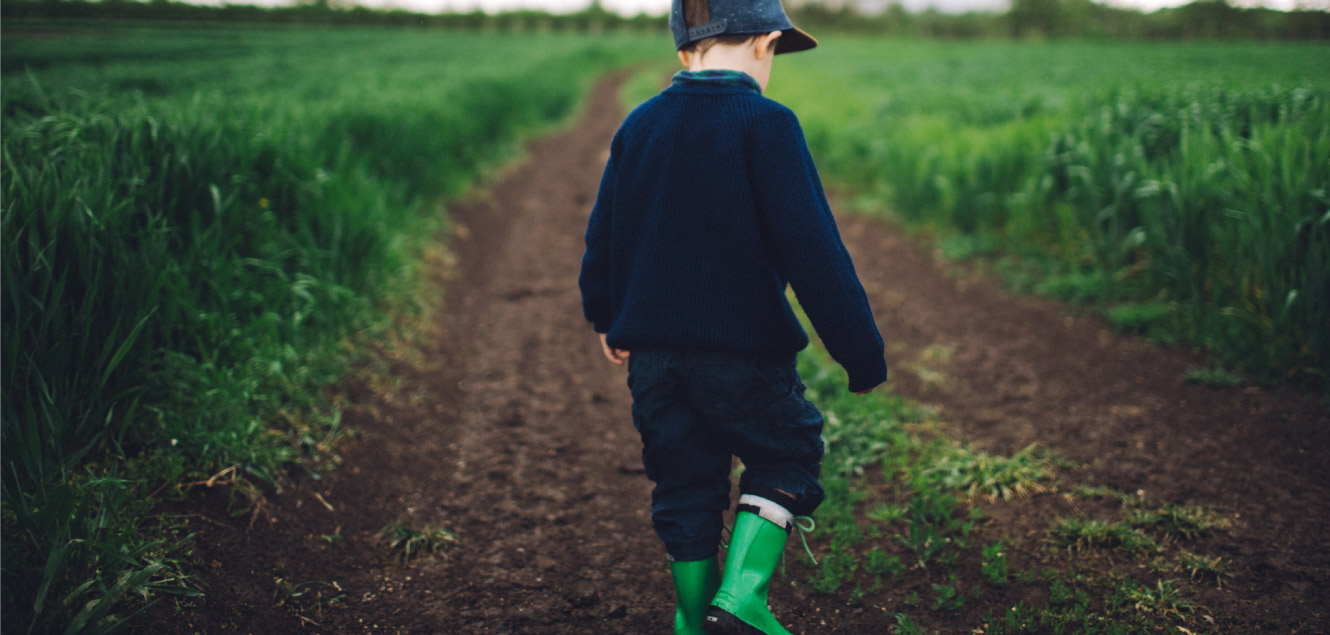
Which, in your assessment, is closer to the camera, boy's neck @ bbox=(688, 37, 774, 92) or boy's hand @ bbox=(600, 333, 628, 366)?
boy's neck @ bbox=(688, 37, 774, 92)

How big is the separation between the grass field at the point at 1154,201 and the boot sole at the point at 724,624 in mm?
2946

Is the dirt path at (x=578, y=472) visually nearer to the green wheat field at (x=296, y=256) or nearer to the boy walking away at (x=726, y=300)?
the green wheat field at (x=296, y=256)

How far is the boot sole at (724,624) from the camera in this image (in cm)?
148

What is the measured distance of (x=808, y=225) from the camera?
143cm

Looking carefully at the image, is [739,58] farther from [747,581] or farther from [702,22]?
[747,581]

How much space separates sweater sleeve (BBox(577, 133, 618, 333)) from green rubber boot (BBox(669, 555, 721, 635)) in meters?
0.67

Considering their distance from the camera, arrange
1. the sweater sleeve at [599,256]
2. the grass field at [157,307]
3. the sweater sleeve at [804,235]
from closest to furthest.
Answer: the sweater sleeve at [804,235] → the sweater sleeve at [599,256] → the grass field at [157,307]

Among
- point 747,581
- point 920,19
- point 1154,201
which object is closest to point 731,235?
point 747,581

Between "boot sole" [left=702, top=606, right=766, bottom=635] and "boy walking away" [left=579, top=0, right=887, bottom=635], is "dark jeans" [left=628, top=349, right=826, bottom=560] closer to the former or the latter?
"boy walking away" [left=579, top=0, right=887, bottom=635]

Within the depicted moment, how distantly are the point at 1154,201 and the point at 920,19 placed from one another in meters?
73.1

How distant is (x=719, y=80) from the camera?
1491 millimetres

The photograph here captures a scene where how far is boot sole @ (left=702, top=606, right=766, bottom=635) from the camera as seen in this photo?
148cm

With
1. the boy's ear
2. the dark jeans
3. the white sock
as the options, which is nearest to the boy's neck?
the boy's ear

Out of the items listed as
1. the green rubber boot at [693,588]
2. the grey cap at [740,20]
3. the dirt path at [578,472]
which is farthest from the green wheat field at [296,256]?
the grey cap at [740,20]
